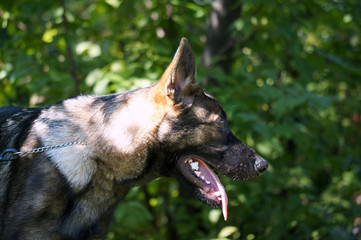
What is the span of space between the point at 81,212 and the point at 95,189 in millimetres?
171

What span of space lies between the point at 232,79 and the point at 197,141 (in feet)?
4.97

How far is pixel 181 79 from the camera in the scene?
2.76 m

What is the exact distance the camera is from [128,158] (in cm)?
280

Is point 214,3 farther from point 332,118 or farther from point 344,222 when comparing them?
point 344,222

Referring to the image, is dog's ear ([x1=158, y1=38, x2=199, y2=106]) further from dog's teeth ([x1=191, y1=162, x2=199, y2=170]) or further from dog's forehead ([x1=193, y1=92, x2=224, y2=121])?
dog's teeth ([x1=191, y1=162, x2=199, y2=170])

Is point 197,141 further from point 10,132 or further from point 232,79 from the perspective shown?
point 232,79

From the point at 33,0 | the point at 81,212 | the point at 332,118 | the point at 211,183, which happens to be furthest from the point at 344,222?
the point at 33,0

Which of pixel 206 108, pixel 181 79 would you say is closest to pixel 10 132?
pixel 181 79

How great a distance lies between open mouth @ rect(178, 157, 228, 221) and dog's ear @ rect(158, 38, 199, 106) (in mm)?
427

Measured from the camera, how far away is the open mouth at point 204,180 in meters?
2.92

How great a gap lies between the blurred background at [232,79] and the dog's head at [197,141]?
35.8 inches

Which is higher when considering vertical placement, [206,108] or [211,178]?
[206,108]

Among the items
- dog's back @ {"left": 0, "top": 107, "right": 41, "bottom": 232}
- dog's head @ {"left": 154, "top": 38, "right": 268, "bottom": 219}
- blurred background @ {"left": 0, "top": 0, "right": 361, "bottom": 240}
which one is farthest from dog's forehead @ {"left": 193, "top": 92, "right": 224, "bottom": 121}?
dog's back @ {"left": 0, "top": 107, "right": 41, "bottom": 232}

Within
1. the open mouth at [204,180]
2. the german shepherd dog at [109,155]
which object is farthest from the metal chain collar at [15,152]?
the open mouth at [204,180]
